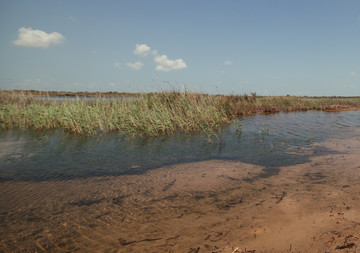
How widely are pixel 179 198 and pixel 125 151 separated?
12.5 feet

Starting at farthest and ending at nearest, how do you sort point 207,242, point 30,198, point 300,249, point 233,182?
point 233,182, point 30,198, point 207,242, point 300,249

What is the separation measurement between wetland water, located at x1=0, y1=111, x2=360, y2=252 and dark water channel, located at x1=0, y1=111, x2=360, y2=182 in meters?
0.05

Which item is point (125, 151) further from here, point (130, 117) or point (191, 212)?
point (191, 212)

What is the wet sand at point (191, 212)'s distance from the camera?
7.57ft

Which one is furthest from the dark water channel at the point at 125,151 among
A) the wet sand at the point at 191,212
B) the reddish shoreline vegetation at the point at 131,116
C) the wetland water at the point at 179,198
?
the reddish shoreline vegetation at the point at 131,116

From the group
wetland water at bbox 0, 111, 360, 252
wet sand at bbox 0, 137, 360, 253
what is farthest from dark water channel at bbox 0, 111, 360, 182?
wet sand at bbox 0, 137, 360, 253

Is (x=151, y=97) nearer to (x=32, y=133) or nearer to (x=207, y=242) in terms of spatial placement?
(x=32, y=133)

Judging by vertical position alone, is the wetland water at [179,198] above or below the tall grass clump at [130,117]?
below

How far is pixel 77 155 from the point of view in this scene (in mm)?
6461

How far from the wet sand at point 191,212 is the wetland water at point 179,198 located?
15 mm

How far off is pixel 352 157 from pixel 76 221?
6646 mm

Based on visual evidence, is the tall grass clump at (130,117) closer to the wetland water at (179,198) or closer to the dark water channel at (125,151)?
the dark water channel at (125,151)

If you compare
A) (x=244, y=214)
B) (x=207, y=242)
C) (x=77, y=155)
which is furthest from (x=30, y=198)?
(x=244, y=214)

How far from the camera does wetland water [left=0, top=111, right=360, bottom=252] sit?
239cm
